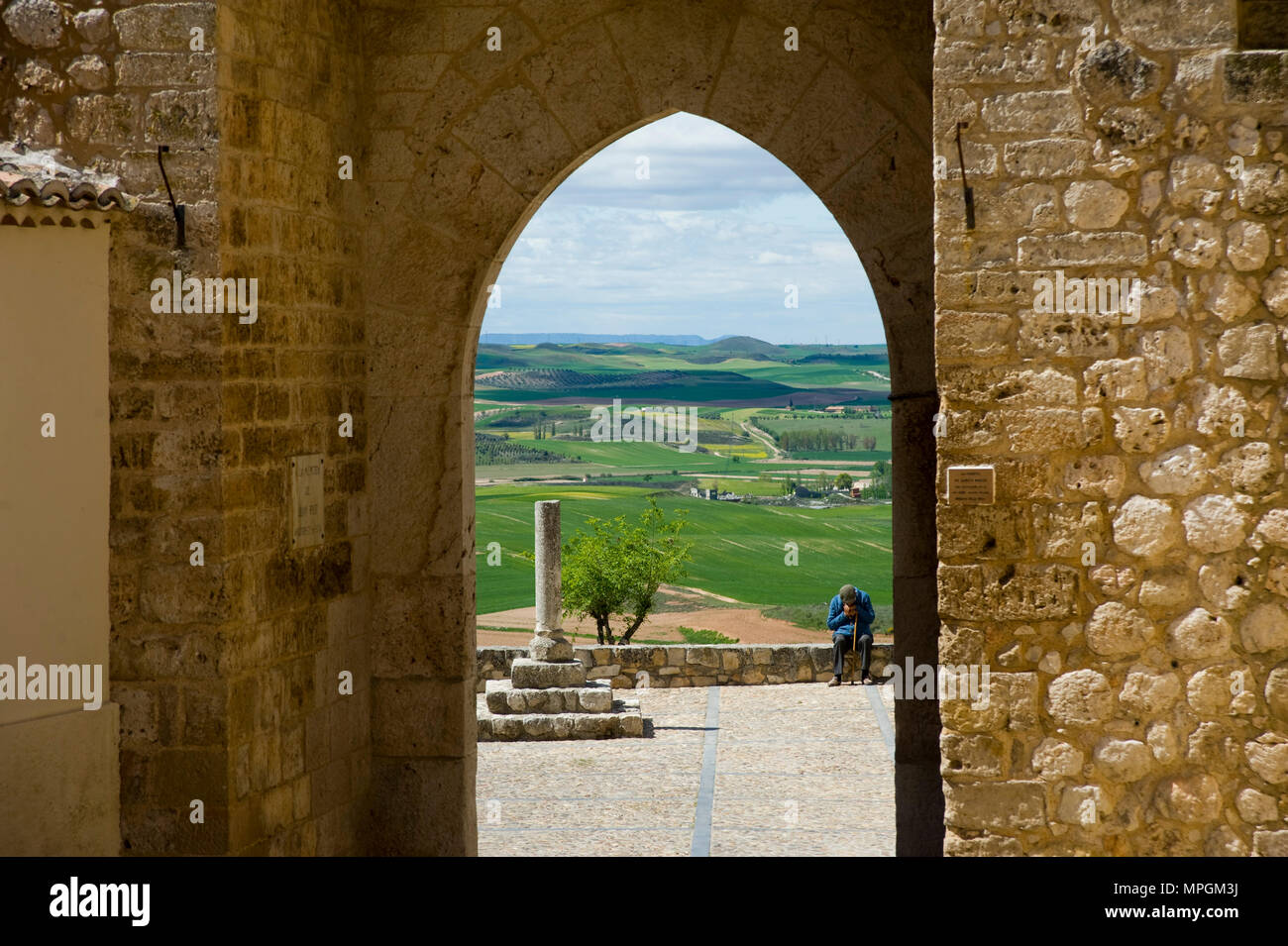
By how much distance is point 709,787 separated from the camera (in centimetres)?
931

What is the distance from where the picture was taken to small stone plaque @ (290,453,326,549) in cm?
527

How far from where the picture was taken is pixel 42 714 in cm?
460

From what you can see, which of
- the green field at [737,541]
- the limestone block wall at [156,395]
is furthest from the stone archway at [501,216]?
the green field at [737,541]

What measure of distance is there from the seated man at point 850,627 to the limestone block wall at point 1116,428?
9.39 meters

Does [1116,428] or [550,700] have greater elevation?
[1116,428]

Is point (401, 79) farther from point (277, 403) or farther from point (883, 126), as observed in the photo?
point (883, 126)

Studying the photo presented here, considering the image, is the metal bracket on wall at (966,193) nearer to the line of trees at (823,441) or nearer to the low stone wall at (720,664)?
the low stone wall at (720,664)

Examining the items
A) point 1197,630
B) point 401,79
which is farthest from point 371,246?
point 1197,630

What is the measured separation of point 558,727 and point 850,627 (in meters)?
3.68

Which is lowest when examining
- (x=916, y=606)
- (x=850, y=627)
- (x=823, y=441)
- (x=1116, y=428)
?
(x=850, y=627)

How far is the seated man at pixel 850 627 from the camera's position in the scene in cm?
1343

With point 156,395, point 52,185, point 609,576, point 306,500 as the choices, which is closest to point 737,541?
point 609,576

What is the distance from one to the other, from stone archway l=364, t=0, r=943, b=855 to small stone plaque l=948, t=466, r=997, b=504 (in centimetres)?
161

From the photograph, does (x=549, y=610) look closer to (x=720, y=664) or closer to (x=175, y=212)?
(x=720, y=664)
